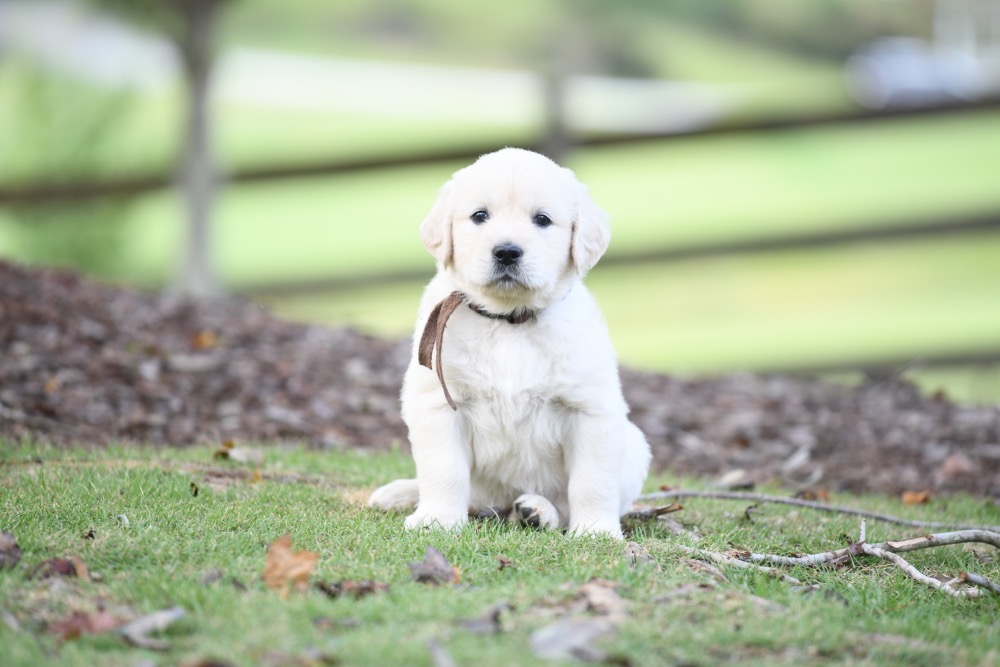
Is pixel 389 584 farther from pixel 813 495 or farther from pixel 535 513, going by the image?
pixel 813 495

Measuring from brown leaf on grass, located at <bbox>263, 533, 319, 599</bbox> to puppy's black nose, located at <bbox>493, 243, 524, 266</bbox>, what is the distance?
1239mm

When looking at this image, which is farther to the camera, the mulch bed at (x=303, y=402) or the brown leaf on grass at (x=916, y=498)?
the mulch bed at (x=303, y=402)

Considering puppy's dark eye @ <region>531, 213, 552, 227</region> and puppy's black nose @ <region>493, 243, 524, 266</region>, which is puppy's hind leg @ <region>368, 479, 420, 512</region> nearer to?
puppy's black nose @ <region>493, 243, 524, 266</region>

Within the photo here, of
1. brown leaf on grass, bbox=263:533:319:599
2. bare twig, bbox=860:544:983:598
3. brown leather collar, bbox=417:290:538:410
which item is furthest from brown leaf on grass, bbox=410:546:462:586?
bare twig, bbox=860:544:983:598

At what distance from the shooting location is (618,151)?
38.8 ft

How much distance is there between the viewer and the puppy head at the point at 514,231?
4.16m

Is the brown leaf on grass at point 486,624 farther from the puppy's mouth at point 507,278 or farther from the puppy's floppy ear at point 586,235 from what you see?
the puppy's floppy ear at point 586,235

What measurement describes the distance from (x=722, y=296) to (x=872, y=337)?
7.00 ft

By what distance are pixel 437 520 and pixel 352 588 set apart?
32.0 inches

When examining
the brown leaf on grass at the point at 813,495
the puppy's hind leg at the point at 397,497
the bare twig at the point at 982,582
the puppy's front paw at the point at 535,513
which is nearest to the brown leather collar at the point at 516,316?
the puppy's front paw at the point at 535,513

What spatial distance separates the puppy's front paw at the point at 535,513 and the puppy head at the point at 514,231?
750 mm

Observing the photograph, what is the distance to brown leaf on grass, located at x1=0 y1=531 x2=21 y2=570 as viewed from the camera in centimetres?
355

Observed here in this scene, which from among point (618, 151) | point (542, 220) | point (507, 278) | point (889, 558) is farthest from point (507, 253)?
point (618, 151)

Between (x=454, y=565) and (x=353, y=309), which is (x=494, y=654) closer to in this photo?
(x=454, y=565)
